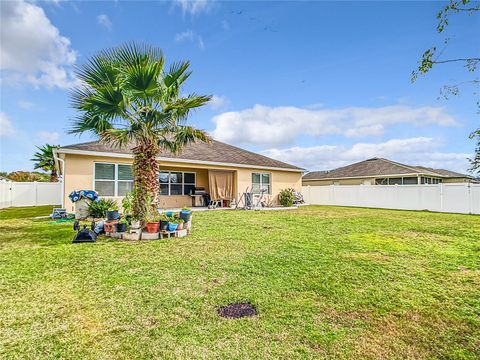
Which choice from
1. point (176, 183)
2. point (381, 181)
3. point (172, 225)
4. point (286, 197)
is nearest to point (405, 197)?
point (286, 197)

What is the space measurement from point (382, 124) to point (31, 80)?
26224 millimetres

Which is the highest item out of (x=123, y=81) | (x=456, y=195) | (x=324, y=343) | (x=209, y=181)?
(x=123, y=81)

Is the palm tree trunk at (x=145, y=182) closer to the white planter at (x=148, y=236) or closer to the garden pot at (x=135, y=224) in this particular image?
the garden pot at (x=135, y=224)

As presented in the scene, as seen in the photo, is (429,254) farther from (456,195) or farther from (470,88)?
(456,195)

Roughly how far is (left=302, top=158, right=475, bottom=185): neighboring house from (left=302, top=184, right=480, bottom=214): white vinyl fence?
6.08 meters

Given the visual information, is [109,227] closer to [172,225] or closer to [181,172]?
[172,225]

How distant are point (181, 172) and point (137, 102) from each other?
871 centimetres

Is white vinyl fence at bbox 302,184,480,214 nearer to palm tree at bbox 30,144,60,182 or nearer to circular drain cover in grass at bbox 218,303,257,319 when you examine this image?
circular drain cover in grass at bbox 218,303,257,319

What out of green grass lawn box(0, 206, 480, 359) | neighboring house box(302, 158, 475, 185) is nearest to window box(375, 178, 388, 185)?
neighboring house box(302, 158, 475, 185)

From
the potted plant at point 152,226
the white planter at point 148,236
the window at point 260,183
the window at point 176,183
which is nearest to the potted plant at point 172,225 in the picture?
the potted plant at point 152,226

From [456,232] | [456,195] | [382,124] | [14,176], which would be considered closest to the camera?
[456,232]

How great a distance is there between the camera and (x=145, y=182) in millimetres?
7383

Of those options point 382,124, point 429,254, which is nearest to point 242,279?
point 429,254

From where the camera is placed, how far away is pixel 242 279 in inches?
162
